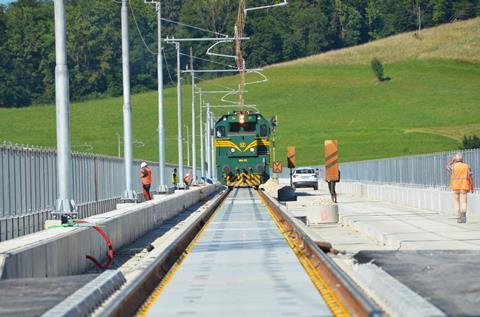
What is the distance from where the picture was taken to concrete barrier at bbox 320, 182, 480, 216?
126 ft

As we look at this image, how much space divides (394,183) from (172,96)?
103091 mm

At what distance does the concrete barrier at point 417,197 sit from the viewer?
3849cm

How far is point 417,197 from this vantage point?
4891cm

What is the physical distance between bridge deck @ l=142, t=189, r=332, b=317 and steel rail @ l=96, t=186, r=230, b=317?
20cm

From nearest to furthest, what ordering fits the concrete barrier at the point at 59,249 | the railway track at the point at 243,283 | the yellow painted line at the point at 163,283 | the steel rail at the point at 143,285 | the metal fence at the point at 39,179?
the steel rail at the point at 143,285, the railway track at the point at 243,283, the yellow painted line at the point at 163,283, the concrete barrier at the point at 59,249, the metal fence at the point at 39,179

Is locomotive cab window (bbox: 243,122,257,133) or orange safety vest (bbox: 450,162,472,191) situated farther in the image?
locomotive cab window (bbox: 243,122,257,133)

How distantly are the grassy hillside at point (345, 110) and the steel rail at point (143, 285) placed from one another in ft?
364

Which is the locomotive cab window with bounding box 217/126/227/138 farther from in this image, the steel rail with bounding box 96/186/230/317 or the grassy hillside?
the grassy hillside

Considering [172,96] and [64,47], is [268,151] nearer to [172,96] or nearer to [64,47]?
[64,47]

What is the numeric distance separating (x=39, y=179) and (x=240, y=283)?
1633 cm

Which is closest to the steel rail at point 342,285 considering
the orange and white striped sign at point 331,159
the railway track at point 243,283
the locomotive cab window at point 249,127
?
the railway track at point 243,283

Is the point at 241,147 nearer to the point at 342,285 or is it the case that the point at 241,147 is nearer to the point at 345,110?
the point at 342,285

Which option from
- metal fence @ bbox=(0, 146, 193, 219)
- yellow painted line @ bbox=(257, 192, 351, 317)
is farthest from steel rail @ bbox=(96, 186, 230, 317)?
metal fence @ bbox=(0, 146, 193, 219)

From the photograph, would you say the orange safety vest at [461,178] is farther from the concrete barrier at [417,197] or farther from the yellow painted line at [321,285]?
the yellow painted line at [321,285]
